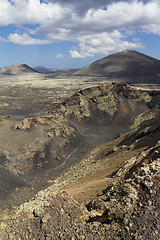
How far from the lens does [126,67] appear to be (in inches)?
5615

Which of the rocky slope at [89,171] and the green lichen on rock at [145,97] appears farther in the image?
the green lichen on rock at [145,97]

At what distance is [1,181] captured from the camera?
17688mm

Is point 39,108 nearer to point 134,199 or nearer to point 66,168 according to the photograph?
point 66,168

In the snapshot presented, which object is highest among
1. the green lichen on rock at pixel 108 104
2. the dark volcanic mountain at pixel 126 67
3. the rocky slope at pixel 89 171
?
the dark volcanic mountain at pixel 126 67

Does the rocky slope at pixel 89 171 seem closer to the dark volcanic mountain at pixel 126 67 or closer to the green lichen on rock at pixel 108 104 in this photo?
the green lichen on rock at pixel 108 104

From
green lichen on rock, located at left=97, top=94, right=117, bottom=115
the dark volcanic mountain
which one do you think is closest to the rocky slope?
green lichen on rock, located at left=97, top=94, right=117, bottom=115

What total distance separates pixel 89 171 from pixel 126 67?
138 metres

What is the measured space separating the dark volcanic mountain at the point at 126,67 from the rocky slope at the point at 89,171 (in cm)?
8833

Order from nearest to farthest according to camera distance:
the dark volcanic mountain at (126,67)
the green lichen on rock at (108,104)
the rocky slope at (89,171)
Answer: the rocky slope at (89,171) → the green lichen on rock at (108,104) → the dark volcanic mountain at (126,67)

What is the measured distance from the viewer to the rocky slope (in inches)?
316

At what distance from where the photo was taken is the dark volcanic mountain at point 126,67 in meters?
128

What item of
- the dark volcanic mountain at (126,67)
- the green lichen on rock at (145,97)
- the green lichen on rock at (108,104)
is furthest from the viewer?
the dark volcanic mountain at (126,67)

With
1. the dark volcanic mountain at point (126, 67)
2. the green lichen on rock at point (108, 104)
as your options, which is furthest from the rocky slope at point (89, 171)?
the dark volcanic mountain at point (126, 67)

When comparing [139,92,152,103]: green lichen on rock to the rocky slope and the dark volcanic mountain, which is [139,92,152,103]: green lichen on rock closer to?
the rocky slope
